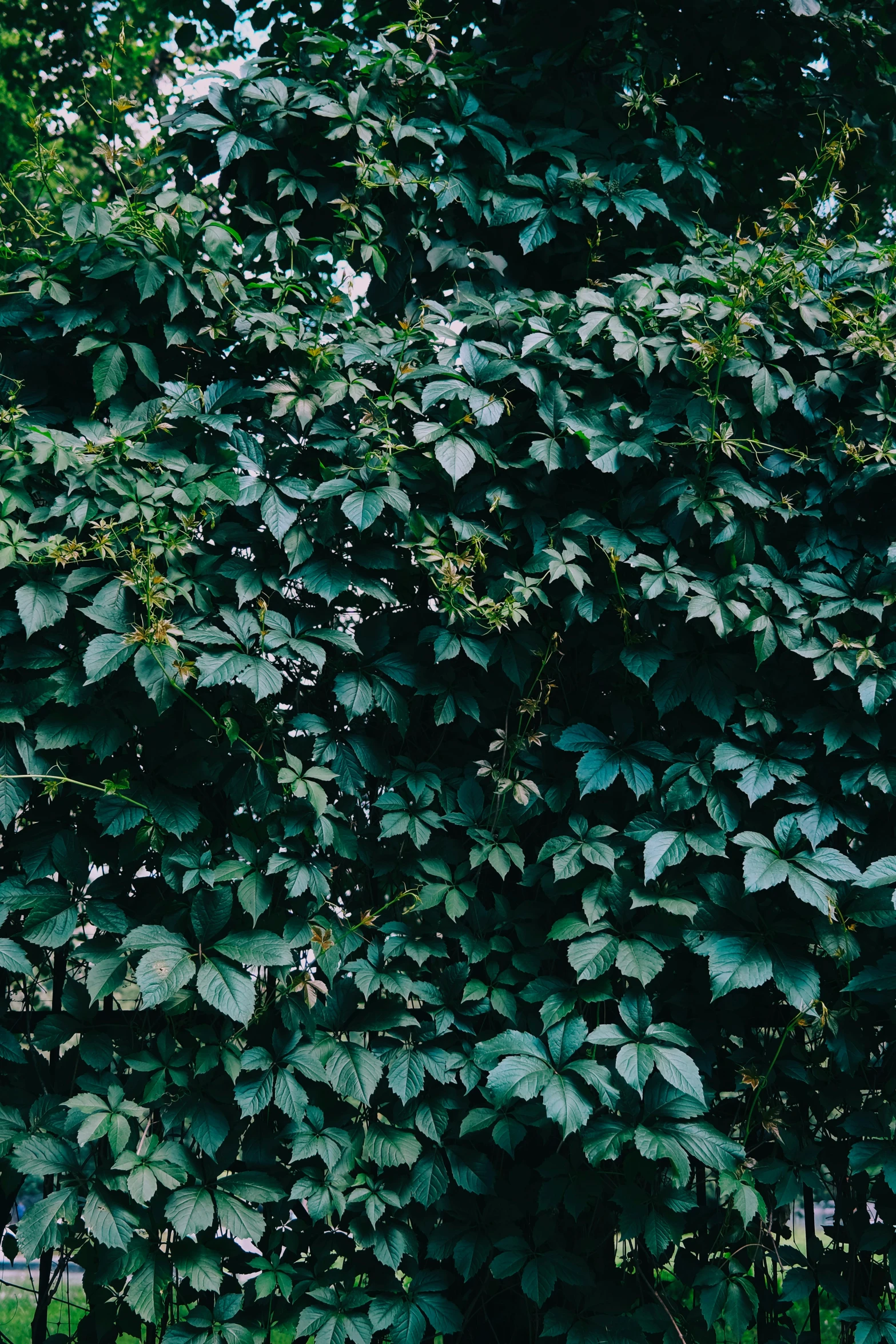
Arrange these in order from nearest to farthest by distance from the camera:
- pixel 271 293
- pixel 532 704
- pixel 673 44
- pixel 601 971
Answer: pixel 601 971 < pixel 532 704 < pixel 271 293 < pixel 673 44

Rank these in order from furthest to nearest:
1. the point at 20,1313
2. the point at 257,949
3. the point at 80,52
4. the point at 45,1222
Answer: the point at 80,52 → the point at 20,1313 → the point at 257,949 → the point at 45,1222

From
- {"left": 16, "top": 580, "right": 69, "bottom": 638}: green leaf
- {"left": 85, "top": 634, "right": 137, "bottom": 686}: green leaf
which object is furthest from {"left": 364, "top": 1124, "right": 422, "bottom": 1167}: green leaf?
{"left": 16, "top": 580, "right": 69, "bottom": 638}: green leaf

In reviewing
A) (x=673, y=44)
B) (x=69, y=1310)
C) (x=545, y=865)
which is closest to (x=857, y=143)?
(x=673, y=44)

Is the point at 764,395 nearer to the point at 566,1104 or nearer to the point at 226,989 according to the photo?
the point at 566,1104

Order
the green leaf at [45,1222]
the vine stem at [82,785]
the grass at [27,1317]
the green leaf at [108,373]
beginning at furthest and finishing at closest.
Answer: the grass at [27,1317], the green leaf at [108,373], the vine stem at [82,785], the green leaf at [45,1222]

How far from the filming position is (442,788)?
236 cm

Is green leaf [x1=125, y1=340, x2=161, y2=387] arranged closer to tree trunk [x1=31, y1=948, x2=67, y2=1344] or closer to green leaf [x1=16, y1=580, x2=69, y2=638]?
green leaf [x1=16, y1=580, x2=69, y2=638]

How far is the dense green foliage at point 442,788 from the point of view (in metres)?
2.11

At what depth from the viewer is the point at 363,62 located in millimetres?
2695

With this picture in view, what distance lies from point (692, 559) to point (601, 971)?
991 millimetres

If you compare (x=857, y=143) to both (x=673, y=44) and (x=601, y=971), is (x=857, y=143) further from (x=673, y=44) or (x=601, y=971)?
(x=601, y=971)

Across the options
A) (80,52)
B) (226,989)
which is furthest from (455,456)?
(80,52)

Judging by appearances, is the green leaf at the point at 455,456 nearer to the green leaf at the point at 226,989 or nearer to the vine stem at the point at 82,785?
the vine stem at the point at 82,785

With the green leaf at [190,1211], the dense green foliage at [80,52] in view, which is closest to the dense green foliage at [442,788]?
the green leaf at [190,1211]
